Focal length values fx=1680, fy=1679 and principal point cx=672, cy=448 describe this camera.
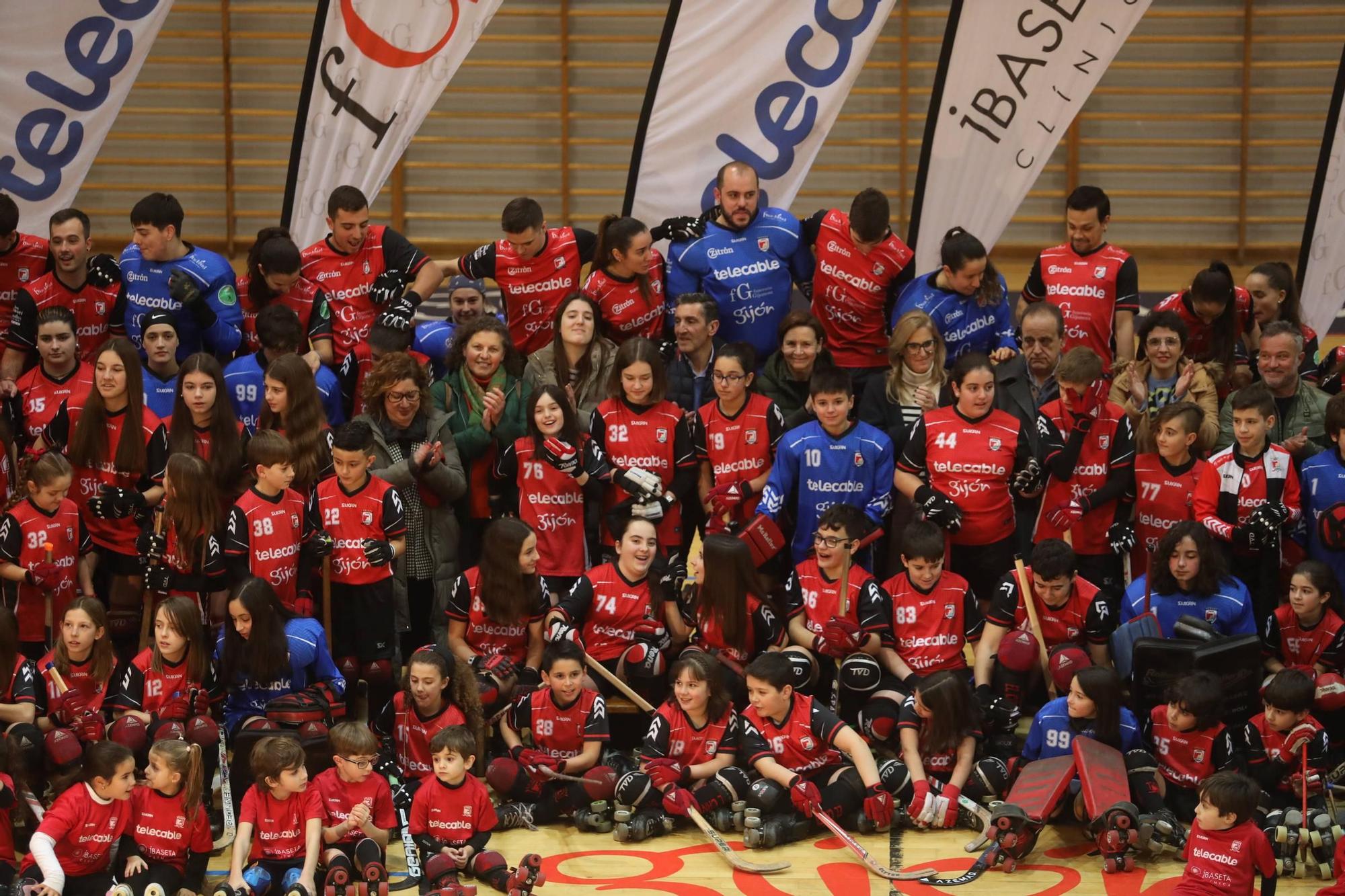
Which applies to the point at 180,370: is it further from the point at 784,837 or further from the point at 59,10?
the point at 784,837

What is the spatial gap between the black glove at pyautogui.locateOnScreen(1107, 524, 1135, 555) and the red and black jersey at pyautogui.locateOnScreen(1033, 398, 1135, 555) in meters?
0.13

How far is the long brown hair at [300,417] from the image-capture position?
21.4 feet

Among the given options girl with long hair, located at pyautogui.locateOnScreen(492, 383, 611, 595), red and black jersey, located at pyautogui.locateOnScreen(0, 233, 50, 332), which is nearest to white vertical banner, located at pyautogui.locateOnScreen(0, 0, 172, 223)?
red and black jersey, located at pyautogui.locateOnScreen(0, 233, 50, 332)

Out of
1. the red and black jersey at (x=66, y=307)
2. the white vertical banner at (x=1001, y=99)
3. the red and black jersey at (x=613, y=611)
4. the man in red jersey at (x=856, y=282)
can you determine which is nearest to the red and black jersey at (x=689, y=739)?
the red and black jersey at (x=613, y=611)

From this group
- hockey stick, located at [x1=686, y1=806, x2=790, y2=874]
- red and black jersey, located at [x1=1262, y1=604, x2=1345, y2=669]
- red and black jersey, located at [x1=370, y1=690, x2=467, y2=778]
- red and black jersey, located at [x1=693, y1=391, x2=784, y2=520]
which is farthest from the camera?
red and black jersey, located at [x1=693, y1=391, x2=784, y2=520]

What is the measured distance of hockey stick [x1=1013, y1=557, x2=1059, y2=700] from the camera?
6.34 meters

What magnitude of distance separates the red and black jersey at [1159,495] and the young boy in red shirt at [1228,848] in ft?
5.07

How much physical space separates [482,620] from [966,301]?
2452 mm

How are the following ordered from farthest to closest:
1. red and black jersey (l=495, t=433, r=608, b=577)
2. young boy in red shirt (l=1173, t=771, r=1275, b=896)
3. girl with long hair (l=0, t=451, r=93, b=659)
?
red and black jersey (l=495, t=433, r=608, b=577) → girl with long hair (l=0, t=451, r=93, b=659) → young boy in red shirt (l=1173, t=771, r=1275, b=896)

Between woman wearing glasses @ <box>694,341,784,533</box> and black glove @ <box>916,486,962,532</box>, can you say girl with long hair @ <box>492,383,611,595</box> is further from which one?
black glove @ <box>916,486,962,532</box>

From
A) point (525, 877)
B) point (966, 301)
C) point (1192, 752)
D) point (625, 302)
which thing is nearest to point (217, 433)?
point (625, 302)

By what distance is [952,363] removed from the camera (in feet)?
23.3

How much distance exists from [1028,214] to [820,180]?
1.68m

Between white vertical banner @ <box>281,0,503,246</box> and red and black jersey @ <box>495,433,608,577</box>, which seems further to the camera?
white vertical banner @ <box>281,0,503,246</box>
